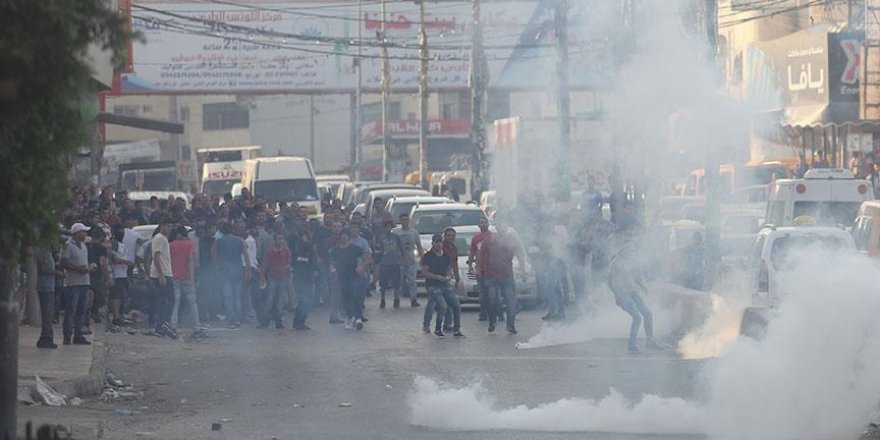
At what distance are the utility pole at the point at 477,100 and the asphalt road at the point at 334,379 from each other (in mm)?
18599

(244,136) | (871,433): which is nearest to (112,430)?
(871,433)

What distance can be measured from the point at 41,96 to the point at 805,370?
6.38 metres

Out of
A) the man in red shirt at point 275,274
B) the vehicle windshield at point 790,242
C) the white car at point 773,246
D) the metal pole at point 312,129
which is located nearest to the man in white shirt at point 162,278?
the man in red shirt at point 275,274

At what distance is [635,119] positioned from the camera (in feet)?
79.3

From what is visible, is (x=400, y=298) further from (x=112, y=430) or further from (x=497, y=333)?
(x=112, y=430)

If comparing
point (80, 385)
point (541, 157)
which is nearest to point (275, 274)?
point (80, 385)

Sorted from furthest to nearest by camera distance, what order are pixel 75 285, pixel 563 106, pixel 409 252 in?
1. pixel 563 106
2. pixel 409 252
3. pixel 75 285

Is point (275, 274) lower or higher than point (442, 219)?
lower

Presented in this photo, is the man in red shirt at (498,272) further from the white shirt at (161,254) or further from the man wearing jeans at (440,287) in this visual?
the white shirt at (161,254)

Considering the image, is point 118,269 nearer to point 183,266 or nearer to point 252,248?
point 183,266

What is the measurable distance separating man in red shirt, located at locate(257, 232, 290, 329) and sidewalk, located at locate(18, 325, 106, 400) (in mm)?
3973

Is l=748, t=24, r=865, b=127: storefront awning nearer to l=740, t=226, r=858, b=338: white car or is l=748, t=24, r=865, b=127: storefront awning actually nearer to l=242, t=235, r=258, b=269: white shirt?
l=242, t=235, r=258, b=269: white shirt

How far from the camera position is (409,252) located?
88.0 ft

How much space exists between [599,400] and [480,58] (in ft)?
93.4
